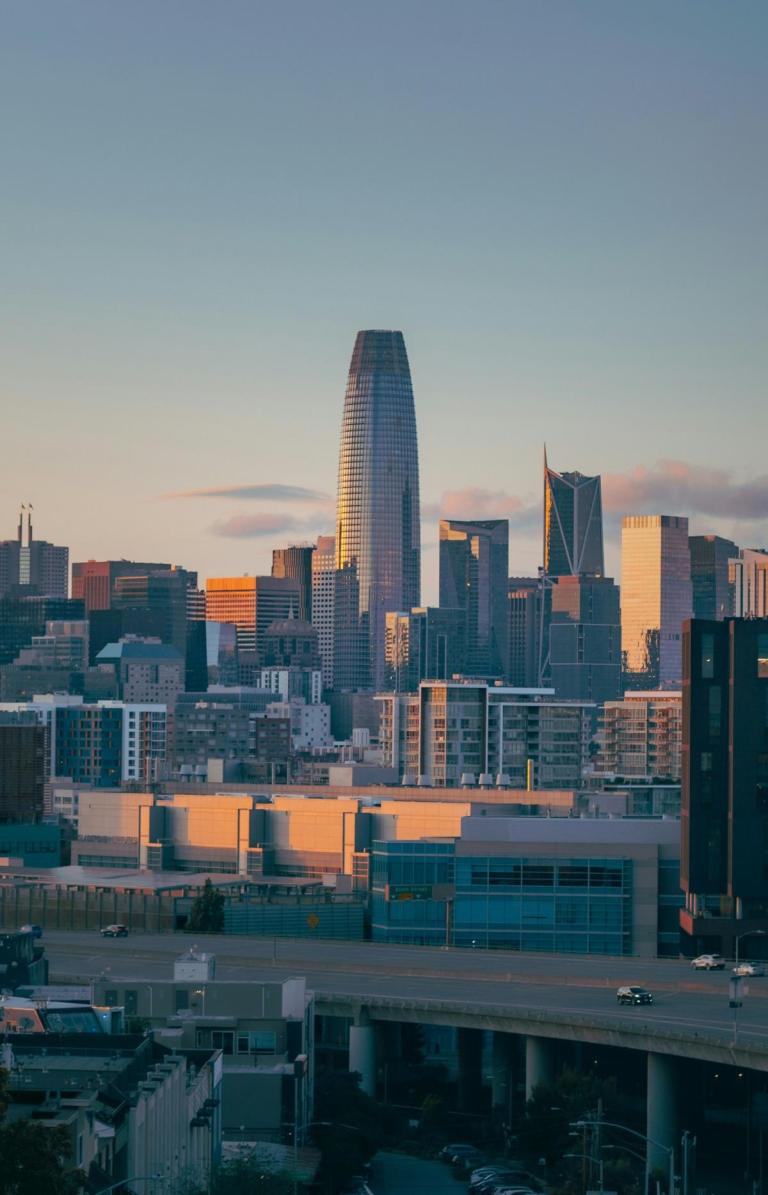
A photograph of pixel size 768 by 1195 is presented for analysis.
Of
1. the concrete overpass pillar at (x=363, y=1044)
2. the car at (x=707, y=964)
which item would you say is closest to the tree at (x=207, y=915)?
the car at (x=707, y=964)

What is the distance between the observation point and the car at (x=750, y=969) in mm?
153875

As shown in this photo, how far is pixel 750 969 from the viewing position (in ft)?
509

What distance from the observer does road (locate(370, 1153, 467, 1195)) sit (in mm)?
117062

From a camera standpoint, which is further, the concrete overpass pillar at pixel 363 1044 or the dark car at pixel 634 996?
the concrete overpass pillar at pixel 363 1044

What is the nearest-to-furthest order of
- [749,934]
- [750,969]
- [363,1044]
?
[363,1044] < [750,969] < [749,934]

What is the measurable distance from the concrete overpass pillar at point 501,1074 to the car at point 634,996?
25.1 ft

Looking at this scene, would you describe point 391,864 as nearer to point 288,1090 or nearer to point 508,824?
point 508,824

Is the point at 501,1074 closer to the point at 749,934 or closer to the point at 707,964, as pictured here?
the point at 707,964

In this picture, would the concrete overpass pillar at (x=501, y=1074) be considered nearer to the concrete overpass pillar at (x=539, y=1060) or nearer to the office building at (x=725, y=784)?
the concrete overpass pillar at (x=539, y=1060)

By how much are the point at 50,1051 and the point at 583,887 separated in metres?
106

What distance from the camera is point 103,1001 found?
401 ft

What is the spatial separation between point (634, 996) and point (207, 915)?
199 feet

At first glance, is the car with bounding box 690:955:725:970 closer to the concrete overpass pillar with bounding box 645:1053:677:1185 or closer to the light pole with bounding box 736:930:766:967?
the light pole with bounding box 736:930:766:967

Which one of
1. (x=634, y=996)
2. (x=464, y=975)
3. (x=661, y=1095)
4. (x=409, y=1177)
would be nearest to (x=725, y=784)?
(x=464, y=975)
